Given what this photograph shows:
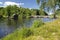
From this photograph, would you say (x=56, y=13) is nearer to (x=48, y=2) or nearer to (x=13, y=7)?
(x=48, y=2)

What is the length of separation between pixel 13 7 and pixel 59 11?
278ft

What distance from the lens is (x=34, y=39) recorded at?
8.43 m

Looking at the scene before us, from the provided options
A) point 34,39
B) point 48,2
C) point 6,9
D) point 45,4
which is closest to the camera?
point 34,39

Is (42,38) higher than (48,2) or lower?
lower

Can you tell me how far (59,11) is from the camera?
2727 centimetres

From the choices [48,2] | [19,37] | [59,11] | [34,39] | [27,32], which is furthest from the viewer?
[59,11]

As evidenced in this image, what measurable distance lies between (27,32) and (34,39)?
54.3 inches

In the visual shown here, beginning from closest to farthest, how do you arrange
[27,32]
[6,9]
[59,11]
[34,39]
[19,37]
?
[34,39] → [19,37] → [27,32] → [59,11] → [6,9]

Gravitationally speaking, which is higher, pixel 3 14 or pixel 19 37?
pixel 19 37

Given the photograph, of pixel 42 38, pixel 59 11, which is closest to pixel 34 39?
pixel 42 38

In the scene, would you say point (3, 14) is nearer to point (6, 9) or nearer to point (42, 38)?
point (6, 9)

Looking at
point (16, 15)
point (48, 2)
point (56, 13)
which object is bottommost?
point (16, 15)

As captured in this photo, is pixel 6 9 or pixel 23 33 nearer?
pixel 23 33

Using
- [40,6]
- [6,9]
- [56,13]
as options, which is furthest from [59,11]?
[6,9]
